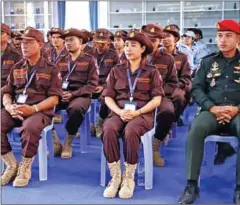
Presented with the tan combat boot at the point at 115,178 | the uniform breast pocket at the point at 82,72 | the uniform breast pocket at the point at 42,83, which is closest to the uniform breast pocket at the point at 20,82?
the uniform breast pocket at the point at 42,83

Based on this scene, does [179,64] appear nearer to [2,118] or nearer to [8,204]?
[2,118]

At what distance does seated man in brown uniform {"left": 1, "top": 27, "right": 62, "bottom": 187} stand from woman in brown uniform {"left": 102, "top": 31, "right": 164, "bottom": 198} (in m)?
0.49

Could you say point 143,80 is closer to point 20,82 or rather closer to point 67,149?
point 20,82

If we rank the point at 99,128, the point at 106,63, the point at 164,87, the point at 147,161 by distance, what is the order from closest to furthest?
the point at 147,161, the point at 164,87, the point at 99,128, the point at 106,63

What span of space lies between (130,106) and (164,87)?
790mm

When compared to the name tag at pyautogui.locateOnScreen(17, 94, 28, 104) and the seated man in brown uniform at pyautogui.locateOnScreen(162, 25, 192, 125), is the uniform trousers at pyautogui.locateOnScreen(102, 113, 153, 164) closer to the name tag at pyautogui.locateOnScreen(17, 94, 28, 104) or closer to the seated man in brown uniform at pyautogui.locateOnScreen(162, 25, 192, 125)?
the name tag at pyautogui.locateOnScreen(17, 94, 28, 104)

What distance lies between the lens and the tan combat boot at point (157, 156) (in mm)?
3273

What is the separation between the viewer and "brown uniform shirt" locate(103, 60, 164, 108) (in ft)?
9.53

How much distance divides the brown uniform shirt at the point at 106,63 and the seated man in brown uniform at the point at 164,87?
107 centimetres

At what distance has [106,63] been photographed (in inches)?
180

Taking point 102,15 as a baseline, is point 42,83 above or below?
below

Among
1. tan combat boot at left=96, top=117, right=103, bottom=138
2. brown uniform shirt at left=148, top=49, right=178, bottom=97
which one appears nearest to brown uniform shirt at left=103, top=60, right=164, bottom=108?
brown uniform shirt at left=148, top=49, right=178, bottom=97

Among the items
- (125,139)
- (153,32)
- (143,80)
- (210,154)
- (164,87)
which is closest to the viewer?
(125,139)

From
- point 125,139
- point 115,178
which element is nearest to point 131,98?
point 125,139
